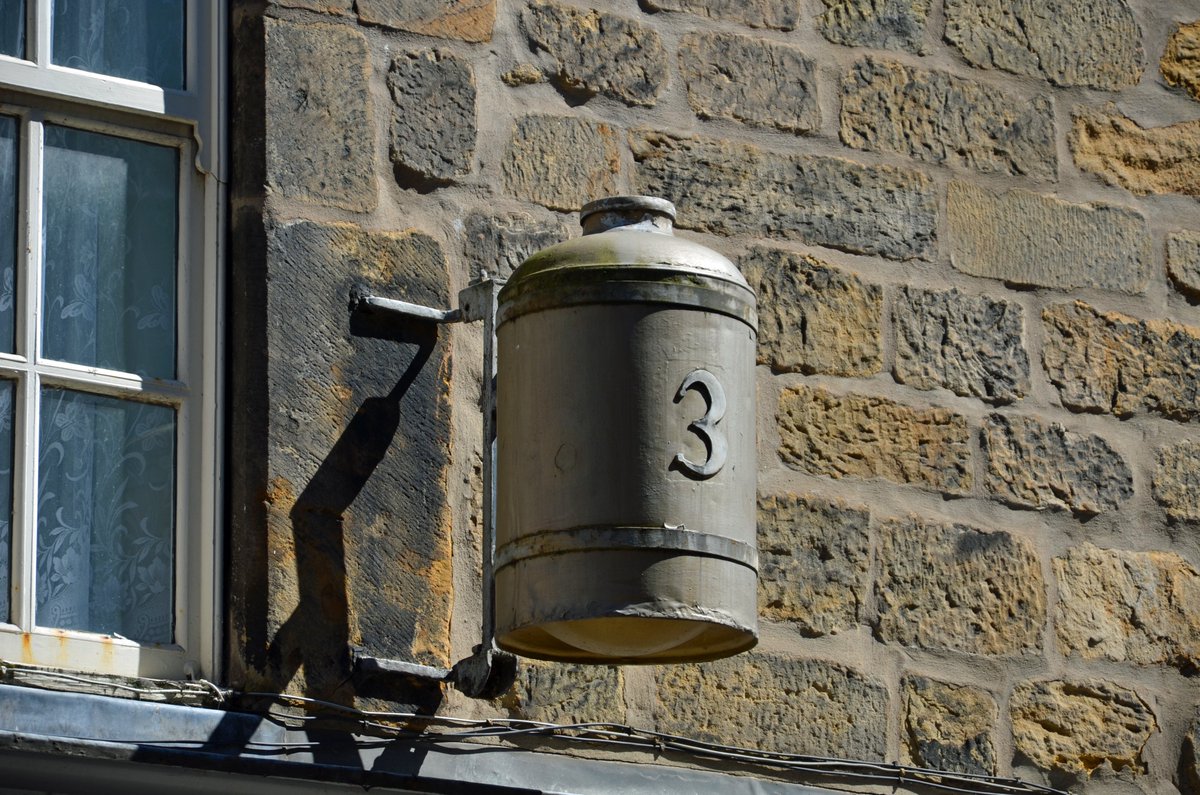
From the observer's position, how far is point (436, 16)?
402cm

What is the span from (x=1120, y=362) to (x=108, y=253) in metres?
1.81

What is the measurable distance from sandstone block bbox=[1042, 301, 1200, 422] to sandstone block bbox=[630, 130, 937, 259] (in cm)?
30

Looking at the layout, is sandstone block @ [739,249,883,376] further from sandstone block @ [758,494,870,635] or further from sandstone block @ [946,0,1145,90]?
sandstone block @ [946,0,1145,90]

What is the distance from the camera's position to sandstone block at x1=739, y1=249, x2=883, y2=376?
A: 164 inches

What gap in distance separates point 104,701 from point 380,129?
105 cm

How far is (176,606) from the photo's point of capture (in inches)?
142

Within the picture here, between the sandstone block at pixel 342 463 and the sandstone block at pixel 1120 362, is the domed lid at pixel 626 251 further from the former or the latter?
the sandstone block at pixel 1120 362

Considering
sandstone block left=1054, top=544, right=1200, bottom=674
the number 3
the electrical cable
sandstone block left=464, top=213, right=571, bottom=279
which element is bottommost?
the electrical cable

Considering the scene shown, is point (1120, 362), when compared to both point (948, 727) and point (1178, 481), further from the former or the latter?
point (948, 727)

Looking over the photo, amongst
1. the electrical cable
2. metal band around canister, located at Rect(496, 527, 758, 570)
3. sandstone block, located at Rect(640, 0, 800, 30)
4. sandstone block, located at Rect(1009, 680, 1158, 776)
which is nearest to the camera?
metal band around canister, located at Rect(496, 527, 758, 570)

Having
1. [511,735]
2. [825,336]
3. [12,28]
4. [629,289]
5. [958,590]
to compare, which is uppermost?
[12,28]

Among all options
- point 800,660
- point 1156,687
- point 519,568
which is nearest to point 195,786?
point 519,568

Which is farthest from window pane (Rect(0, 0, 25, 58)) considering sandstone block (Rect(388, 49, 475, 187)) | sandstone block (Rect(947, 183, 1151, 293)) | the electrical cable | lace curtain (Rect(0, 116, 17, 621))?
sandstone block (Rect(947, 183, 1151, 293))

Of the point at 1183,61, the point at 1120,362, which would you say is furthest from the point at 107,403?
the point at 1183,61
